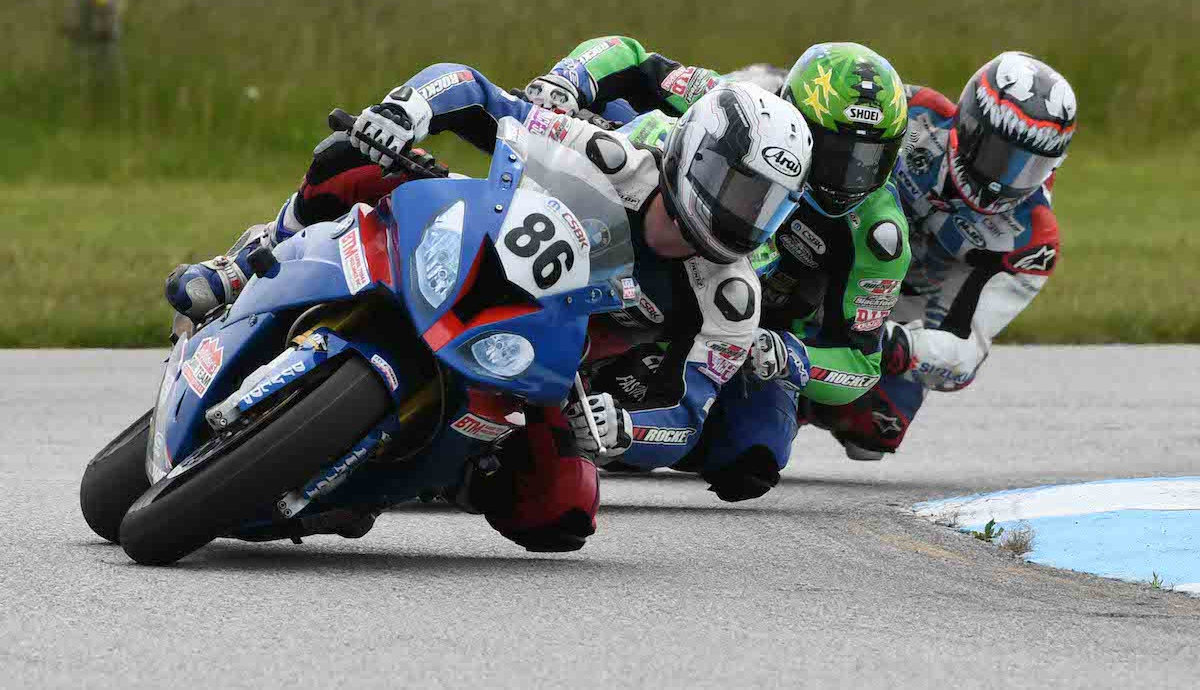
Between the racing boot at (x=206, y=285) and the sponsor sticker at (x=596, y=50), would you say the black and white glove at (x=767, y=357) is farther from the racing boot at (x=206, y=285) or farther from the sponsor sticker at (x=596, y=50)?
the racing boot at (x=206, y=285)

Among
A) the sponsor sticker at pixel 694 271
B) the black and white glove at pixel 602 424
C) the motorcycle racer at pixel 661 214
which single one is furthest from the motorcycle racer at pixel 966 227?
the black and white glove at pixel 602 424

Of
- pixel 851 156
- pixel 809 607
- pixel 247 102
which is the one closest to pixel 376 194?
pixel 851 156

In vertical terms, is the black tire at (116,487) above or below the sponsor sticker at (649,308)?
below

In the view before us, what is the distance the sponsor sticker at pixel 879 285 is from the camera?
7621 millimetres

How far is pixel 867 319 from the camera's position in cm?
772

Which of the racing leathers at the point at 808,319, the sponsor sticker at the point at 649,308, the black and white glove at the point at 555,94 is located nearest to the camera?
the sponsor sticker at the point at 649,308

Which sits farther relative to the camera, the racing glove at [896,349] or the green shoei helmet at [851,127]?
the racing glove at [896,349]

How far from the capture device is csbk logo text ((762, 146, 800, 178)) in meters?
5.63

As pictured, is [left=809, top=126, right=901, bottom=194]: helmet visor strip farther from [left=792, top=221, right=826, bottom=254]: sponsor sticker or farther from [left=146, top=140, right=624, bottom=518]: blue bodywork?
[left=146, top=140, right=624, bottom=518]: blue bodywork

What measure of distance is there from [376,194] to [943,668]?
3040 millimetres

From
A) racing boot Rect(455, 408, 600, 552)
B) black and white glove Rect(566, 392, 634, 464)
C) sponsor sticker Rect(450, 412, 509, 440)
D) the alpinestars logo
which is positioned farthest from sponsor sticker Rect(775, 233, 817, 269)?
sponsor sticker Rect(450, 412, 509, 440)

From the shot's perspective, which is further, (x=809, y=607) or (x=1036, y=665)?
(x=809, y=607)

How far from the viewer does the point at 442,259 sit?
17.2 feet

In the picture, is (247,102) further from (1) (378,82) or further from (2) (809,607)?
(2) (809,607)
